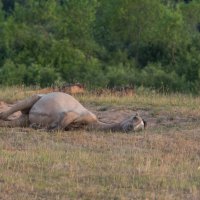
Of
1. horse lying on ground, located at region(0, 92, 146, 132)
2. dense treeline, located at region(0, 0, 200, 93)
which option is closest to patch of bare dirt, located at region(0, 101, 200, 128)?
horse lying on ground, located at region(0, 92, 146, 132)

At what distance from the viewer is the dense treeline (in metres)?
34.3

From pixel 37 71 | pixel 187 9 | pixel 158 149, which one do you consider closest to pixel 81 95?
pixel 158 149

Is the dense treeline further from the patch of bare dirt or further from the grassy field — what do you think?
the grassy field

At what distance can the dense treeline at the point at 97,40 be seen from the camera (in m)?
34.3

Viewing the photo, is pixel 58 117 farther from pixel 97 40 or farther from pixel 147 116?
pixel 97 40

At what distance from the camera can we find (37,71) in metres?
30.2

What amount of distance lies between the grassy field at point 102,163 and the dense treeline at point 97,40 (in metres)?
21.3

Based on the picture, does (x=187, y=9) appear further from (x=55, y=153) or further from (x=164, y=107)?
(x=55, y=153)

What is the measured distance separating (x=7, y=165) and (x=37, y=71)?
23.3 meters

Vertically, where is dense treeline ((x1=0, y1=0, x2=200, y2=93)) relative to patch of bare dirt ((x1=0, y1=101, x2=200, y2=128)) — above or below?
below

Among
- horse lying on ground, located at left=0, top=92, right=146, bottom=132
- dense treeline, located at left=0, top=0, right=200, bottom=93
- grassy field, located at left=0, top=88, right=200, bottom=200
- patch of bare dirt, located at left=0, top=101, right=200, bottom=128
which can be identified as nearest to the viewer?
grassy field, located at left=0, top=88, right=200, bottom=200

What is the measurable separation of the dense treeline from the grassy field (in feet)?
69.8

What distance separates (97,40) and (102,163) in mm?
Answer: 36645

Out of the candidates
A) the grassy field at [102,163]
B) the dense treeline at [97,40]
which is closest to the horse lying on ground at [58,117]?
the grassy field at [102,163]
